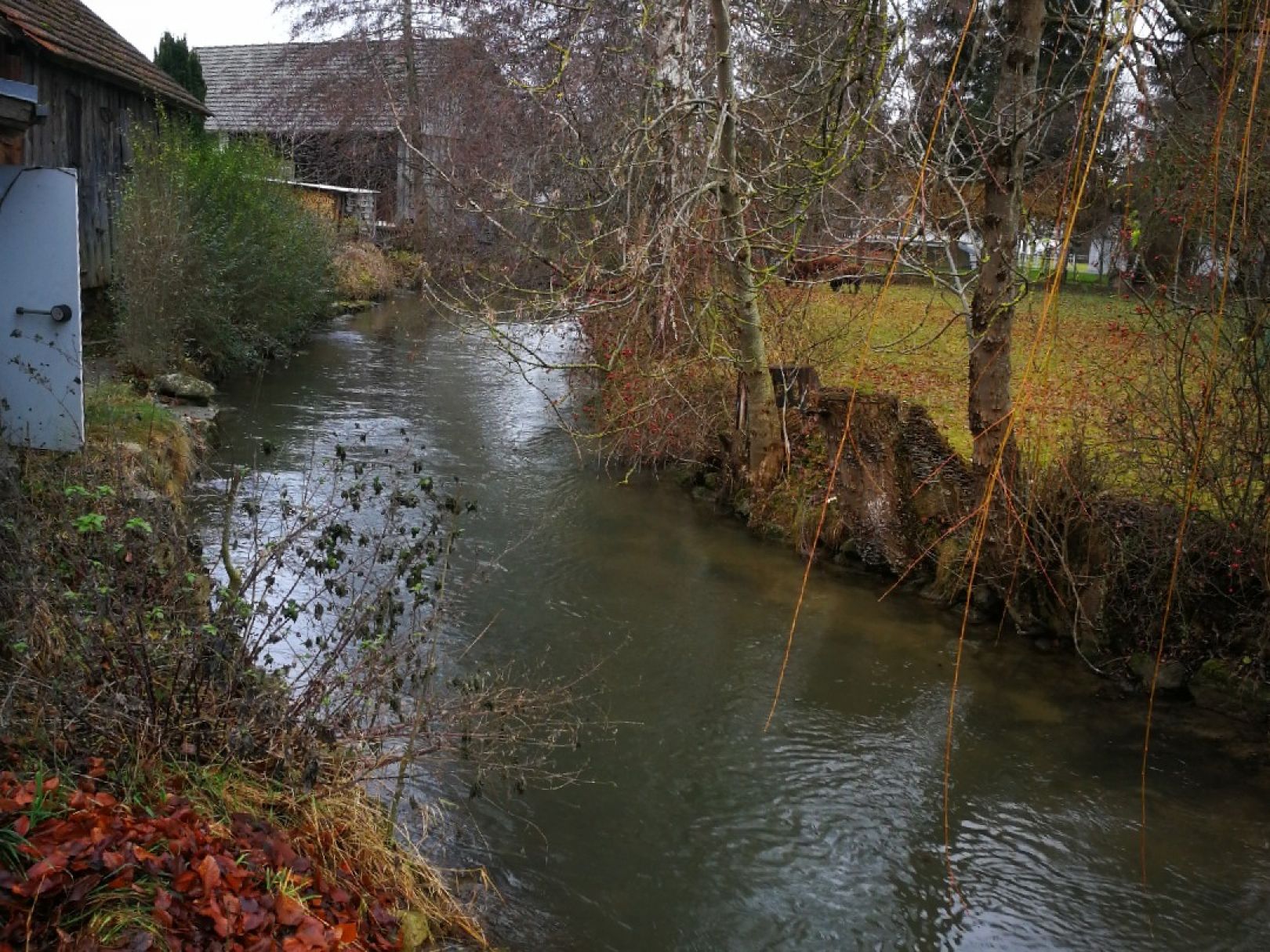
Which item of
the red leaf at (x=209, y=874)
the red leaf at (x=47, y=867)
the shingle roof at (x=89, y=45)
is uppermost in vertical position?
the shingle roof at (x=89, y=45)

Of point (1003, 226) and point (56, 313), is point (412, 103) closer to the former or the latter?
point (56, 313)

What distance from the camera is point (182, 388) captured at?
1334 cm

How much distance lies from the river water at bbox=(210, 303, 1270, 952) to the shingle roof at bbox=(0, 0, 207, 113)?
8944 millimetres

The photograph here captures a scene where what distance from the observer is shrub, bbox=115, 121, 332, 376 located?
44.0ft

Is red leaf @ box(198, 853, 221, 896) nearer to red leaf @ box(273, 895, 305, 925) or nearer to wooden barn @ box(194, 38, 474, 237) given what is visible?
red leaf @ box(273, 895, 305, 925)

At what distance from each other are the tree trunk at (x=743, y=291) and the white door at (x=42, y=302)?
461 cm

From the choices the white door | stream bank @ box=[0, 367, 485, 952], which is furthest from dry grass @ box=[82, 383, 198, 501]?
stream bank @ box=[0, 367, 485, 952]

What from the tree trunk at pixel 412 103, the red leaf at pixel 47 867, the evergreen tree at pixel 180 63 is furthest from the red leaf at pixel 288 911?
the evergreen tree at pixel 180 63

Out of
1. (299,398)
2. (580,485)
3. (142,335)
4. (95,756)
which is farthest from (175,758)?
(299,398)

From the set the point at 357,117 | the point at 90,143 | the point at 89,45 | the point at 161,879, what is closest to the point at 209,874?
the point at 161,879

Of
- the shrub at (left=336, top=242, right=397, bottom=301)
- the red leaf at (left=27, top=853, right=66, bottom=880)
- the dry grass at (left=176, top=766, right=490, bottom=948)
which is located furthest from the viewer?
the shrub at (left=336, top=242, right=397, bottom=301)

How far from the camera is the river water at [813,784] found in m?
5.52

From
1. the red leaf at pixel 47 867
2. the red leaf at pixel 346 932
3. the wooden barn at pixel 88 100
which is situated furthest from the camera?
the wooden barn at pixel 88 100

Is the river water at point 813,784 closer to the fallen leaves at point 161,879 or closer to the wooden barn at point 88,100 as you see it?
the fallen leaves at point 161,879
